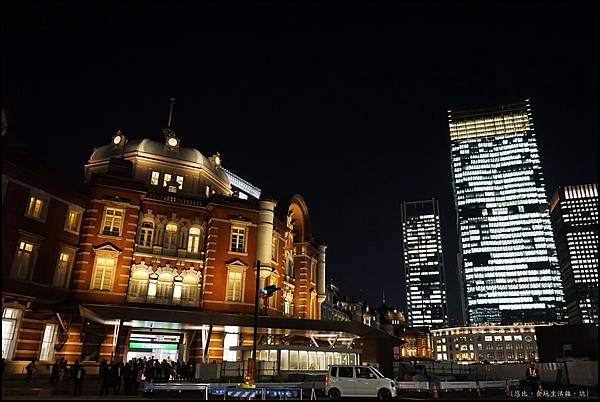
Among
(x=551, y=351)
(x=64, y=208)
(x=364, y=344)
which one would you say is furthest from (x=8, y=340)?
(x=551, y=351)

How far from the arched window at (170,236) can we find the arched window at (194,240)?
48.2 inches

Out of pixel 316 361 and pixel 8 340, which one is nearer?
pixel 8 340

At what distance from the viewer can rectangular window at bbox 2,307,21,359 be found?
27172mm

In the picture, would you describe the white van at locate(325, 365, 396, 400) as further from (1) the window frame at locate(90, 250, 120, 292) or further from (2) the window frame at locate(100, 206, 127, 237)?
(2) the window frame at locate(100, 206, 127, 237)

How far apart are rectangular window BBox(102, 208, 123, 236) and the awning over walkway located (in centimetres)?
692

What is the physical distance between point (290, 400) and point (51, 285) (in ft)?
64.9

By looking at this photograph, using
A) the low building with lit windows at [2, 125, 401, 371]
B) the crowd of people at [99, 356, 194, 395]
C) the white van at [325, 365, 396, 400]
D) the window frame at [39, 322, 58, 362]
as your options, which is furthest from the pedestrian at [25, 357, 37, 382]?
the white van at [325, 365, 396, 400]

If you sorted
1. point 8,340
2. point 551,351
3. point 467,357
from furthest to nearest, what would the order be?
point 467,357, point 551,351, point 8,340

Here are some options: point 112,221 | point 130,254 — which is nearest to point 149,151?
point 112,221

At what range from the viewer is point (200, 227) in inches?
1484

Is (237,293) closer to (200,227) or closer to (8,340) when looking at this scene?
(200,227)

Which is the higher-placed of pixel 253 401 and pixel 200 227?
pixel 200 227

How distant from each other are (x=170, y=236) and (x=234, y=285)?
6.76 meters

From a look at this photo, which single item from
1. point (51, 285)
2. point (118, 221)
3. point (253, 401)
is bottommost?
point (253, 401)
